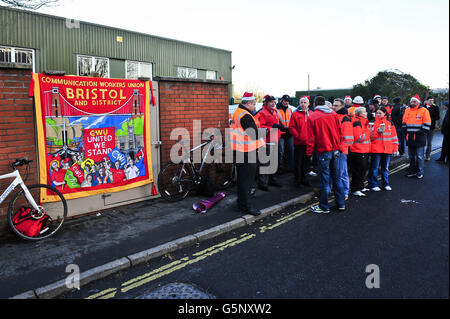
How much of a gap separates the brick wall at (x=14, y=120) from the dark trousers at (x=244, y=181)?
3.49 m

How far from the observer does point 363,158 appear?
7836 mm

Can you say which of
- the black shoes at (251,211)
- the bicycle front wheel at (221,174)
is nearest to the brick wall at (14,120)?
the black shoes at (251,211)

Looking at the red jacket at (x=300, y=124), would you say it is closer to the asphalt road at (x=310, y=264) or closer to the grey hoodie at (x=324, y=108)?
the grey hoodie at (x=324, y=108)

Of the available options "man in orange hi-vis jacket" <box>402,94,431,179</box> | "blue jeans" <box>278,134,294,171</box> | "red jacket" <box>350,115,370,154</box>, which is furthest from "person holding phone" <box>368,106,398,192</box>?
"blue jeans" <box>278,134,294,171</box>

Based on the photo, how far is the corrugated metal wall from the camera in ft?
46.4

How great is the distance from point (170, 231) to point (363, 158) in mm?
4751

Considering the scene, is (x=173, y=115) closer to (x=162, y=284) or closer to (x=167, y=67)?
(x=162, y=284)

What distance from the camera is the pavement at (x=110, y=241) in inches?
159

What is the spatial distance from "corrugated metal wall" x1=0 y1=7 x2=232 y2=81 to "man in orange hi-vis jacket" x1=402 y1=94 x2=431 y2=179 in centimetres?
1394

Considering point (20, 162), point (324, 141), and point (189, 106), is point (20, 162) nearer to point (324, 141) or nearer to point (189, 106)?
point (189, 106)

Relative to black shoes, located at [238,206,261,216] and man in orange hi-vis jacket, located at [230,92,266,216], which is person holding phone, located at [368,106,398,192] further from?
black shoes, located at [238,206,261,216]

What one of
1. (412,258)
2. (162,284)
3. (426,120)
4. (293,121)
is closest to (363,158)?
(293,121)
